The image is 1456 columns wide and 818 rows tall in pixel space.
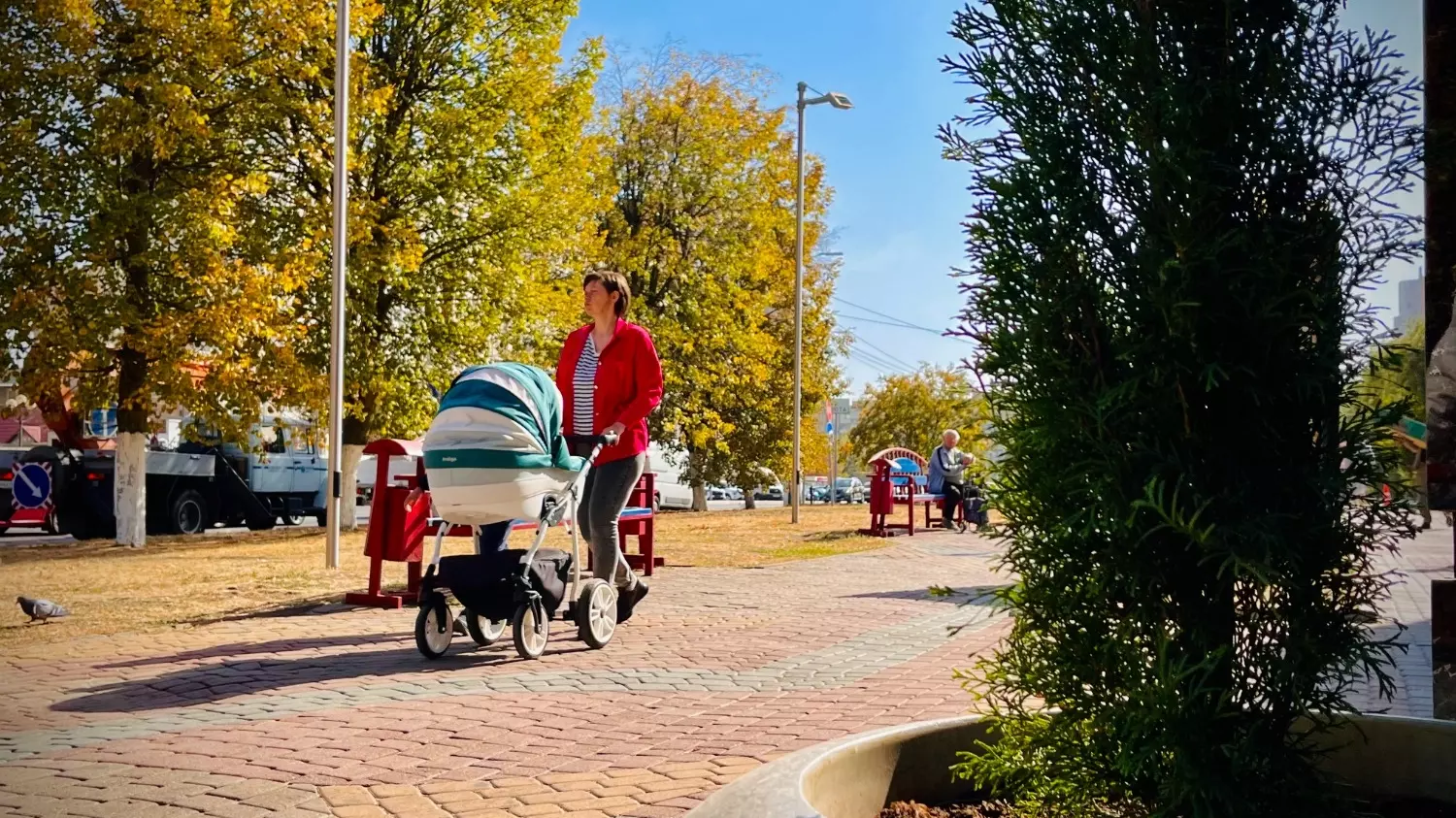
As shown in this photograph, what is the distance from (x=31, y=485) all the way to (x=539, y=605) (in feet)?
53.7

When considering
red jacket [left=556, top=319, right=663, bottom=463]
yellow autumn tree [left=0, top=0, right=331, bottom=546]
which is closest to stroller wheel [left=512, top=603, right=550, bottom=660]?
red jacket [left=556, top=319, right=663, bottom=463]

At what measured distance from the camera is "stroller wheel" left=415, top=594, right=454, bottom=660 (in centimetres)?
773

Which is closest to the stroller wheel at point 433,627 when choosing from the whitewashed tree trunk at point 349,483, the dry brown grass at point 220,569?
the dry brown grass at point 220,569

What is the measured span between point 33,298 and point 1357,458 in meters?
19.8

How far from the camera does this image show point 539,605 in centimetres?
791

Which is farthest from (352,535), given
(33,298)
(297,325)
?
(33,298)

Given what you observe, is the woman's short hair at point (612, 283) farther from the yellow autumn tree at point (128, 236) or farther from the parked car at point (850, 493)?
the parked car at point (850, 493)

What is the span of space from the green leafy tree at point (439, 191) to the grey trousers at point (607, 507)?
1511 cm

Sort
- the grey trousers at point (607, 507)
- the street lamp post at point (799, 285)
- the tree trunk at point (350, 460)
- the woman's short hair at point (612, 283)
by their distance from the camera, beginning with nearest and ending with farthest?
the grey trousers at point (607, 507) < the woman's short hair at point (612, 283) < the tree trunk at point (350, 460) < the street lamp post at point (799, 285)

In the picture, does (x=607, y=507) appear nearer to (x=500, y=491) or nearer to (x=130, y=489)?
(x=500, y=491)

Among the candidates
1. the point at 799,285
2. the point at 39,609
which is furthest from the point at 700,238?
the point at 39,609

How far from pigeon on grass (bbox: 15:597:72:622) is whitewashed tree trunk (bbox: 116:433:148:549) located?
10.4 metres

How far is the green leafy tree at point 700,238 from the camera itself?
36.1m

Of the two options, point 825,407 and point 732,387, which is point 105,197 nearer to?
point 732,387
